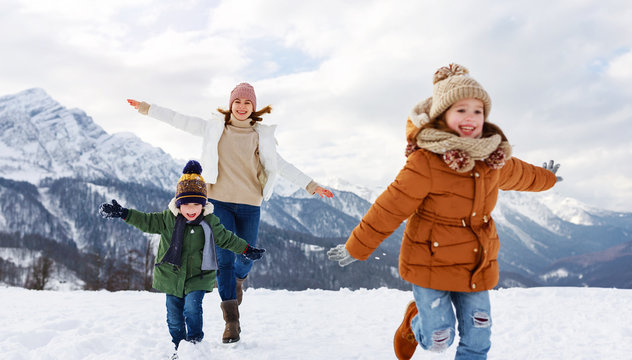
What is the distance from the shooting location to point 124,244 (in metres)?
154

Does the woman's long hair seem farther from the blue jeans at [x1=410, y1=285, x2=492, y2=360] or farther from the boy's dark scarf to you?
the blue jeans at [x1=410, y1=285, x2=492, y2=360]

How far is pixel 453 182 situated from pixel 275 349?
8.63 ft

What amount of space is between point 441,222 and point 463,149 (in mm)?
560

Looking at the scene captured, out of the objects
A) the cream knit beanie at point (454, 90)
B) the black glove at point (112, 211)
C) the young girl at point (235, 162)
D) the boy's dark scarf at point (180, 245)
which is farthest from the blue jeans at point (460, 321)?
the black glove at point (112, 211)

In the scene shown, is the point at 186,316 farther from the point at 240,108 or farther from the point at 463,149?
the point at 463,149

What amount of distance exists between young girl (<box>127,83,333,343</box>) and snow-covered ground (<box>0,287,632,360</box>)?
0.91 metres

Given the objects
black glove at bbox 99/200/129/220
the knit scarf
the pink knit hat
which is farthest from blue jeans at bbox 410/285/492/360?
the pink knit hat

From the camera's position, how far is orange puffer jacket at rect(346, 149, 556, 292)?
2.93m

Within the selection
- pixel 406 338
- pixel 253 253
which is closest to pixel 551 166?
pixel 406 338

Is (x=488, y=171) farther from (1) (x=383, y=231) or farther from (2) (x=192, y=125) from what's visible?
(2) (x=192, y=125)

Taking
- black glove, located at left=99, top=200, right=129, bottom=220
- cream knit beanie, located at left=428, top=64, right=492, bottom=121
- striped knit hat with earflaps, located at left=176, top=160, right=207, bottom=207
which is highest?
cream knit beanie, located at left=428, top=64, right=492, bottom=121

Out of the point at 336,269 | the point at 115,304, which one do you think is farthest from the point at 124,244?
the point at 115,304

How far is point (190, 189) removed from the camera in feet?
12.8

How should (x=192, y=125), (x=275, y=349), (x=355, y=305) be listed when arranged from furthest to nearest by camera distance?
(x=355, y=305) < (x=192, y=125) < (x=275, y=349)
